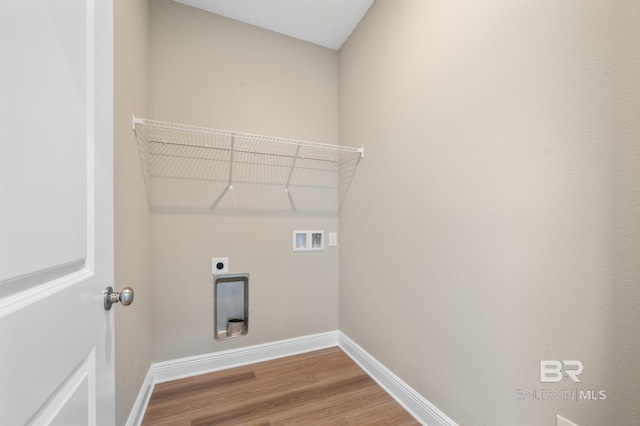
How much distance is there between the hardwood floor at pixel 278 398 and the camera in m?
1.37

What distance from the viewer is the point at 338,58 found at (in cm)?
223

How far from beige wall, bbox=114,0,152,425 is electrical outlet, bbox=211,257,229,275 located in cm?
40

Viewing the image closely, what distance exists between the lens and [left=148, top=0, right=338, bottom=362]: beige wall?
1697 mm

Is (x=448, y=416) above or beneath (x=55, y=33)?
beneath

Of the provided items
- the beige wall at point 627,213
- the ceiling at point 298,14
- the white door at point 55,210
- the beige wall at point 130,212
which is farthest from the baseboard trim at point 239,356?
the ceiling at point 298,14

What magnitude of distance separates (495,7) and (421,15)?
466mm

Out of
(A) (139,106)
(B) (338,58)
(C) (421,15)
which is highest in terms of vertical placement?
(B) (338,58)

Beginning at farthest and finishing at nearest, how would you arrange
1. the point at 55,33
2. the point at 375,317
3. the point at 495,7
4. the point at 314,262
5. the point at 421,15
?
the point at 314,262 → the point at 375,317 → the point at 421,15 → the point at 495,7 → the point at 55,33

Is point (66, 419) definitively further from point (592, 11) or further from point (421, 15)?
point (421, 15)

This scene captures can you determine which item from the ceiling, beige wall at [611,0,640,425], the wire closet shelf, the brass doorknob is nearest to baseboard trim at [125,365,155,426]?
the brass doorknob

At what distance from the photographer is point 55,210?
47 cm

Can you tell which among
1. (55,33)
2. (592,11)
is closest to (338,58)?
(592,11)

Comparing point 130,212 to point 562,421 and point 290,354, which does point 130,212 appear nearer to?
point 290,354

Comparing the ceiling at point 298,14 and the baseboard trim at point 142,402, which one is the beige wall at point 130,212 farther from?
the ceiling at point 298,14
